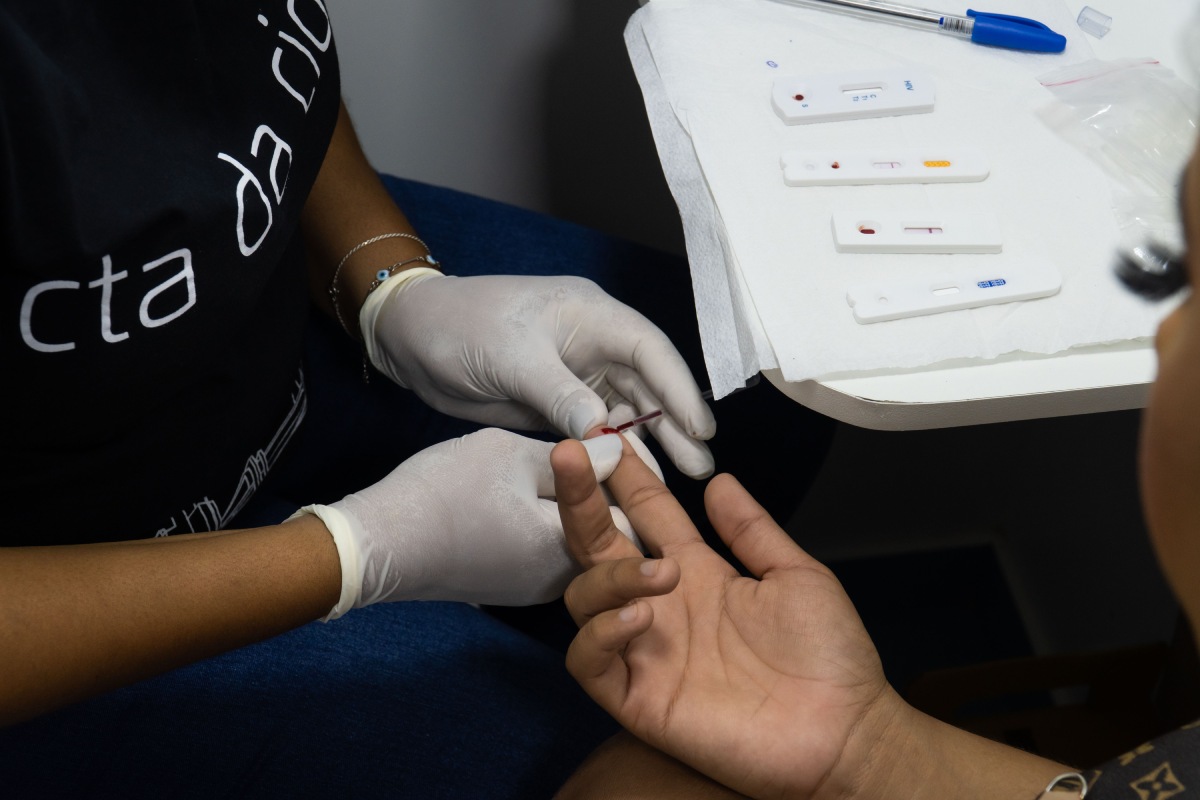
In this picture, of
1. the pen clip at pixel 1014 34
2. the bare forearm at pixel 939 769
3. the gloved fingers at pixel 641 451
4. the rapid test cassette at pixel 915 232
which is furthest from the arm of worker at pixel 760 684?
the pen clip at pixel 1014 34

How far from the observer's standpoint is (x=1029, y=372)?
0.60m

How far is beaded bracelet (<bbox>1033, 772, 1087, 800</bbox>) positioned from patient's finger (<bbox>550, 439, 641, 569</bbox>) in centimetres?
30

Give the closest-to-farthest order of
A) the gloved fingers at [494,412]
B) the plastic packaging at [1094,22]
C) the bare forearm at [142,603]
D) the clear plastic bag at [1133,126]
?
the bare forearm at [142,603] < the clear plastic bag at [1133,126] < the plastic packaging at [1094,22] < the gloved fingers at [494,412]

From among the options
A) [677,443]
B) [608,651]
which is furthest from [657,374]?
Answer: [608,651]

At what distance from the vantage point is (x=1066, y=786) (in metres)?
0.61

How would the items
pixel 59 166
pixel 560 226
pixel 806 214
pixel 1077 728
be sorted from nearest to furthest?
pixel 59 166, pixel 806 214, pixel 560 226, pixel 1077 728

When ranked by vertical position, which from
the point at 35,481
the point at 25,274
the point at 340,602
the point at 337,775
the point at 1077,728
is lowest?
the point at 1077,728

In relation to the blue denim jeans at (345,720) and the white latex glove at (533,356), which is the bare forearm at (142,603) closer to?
the blue denim jeans at (345,720)

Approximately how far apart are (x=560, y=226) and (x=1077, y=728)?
0.82m

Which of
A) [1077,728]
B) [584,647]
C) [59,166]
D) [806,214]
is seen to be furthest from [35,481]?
[1077,728]

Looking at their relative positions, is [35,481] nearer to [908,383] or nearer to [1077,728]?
[908,383]

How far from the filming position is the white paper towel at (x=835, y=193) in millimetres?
604

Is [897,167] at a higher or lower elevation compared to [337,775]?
higher

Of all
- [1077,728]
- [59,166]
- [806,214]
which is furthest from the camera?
[1077,728]
